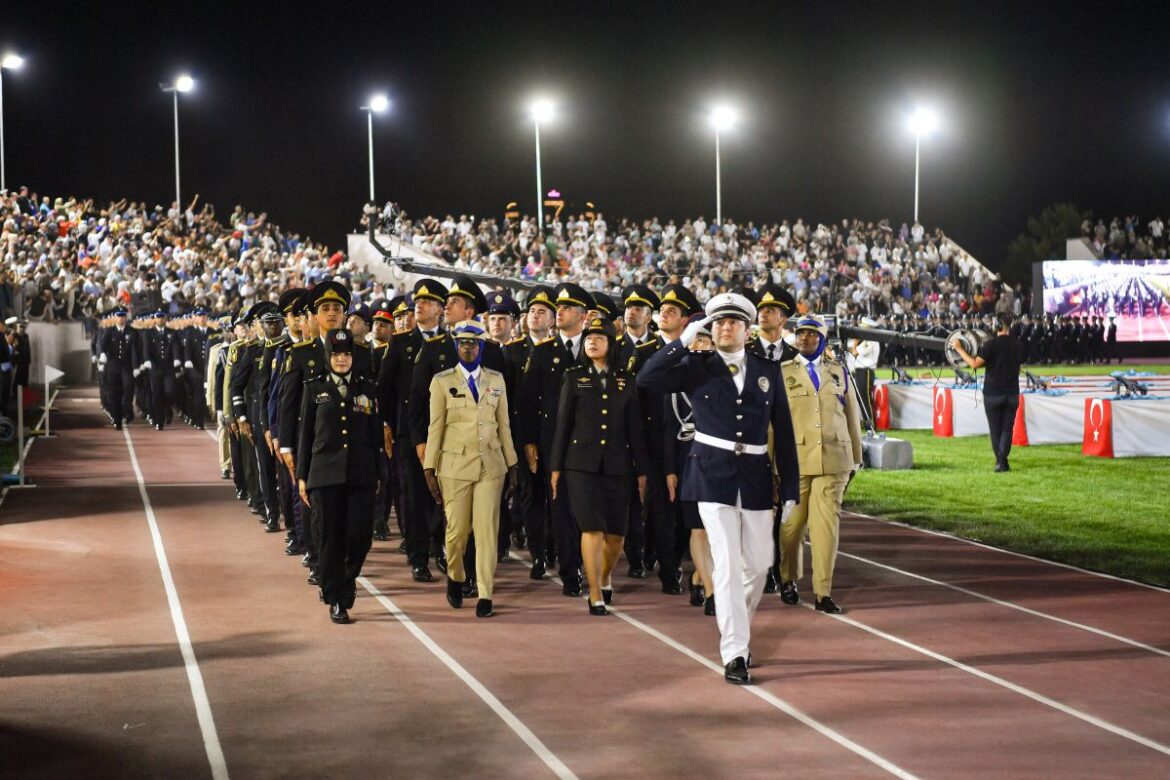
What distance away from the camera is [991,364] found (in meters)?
19.2

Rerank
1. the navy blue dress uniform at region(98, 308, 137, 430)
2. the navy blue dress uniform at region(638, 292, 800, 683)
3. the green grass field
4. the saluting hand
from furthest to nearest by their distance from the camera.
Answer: the navy blue dress uniform at region(98, 308, 137, 430)
the green grass field
the saluting hand
the navy blue dress uniform at region(638, 292, 800, 683)

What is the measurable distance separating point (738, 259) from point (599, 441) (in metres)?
36.0

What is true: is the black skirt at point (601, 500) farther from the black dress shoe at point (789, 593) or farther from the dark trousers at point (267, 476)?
the dark trousers at point (267, 476)

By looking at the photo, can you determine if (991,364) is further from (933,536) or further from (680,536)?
(680,536)

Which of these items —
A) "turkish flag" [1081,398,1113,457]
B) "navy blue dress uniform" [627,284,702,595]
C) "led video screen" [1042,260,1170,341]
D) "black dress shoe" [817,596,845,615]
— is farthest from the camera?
"led video screen" [1042,260,1170,341]

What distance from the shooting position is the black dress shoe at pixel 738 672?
25.2 feet

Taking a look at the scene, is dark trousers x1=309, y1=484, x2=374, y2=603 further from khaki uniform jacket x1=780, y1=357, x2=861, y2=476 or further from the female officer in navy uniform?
khaki uniform jacket x1=780, y1=357, x2=861, y2=476

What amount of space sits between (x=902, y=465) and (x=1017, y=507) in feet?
13.0

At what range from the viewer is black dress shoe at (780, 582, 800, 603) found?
33.4 feet

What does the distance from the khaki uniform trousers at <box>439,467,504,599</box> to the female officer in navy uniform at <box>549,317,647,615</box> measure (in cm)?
53

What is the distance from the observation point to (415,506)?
11141mm

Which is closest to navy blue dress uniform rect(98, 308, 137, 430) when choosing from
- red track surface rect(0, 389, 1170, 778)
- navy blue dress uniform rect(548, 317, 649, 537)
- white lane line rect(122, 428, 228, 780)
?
white lane line rect(122, 428, 228, 780)

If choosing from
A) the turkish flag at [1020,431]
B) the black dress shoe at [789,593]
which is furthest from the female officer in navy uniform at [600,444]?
the turkish flag at [1020,431]

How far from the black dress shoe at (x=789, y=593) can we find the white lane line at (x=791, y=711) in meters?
1.24
